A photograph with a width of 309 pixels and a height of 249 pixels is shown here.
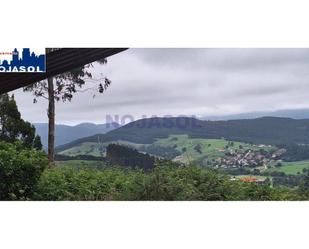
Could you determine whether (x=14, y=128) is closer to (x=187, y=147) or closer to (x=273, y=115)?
(x=187, y=147)

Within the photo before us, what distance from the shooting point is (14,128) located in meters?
12.9

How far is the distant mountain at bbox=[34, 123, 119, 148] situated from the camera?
42.4 feet

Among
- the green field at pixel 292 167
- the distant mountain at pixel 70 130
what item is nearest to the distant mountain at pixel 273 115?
the green field at pixel 292 167

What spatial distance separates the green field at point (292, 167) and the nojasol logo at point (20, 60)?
4585mm

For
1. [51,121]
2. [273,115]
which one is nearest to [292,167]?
[273,115]

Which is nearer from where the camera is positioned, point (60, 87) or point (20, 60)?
point (20, 60)

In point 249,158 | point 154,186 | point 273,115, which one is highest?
point 273,115

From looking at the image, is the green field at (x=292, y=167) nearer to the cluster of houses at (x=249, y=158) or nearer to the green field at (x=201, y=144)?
the cluster of houses at (x=249, y=158)

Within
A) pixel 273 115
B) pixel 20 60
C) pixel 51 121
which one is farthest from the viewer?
pixel 51 121

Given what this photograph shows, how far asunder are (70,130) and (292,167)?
13.4ft

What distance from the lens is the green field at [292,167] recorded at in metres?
12.8

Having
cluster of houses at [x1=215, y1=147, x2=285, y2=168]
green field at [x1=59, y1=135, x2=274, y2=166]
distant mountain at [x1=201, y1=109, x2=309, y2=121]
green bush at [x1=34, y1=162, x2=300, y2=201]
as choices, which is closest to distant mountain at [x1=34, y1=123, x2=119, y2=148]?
green field at [x1=59, y1=135, x2=274, y2=166]
